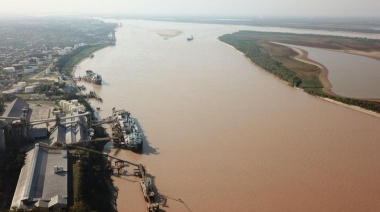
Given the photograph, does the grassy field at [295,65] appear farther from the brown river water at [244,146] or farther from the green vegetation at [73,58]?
the green vegetation at [73,58]

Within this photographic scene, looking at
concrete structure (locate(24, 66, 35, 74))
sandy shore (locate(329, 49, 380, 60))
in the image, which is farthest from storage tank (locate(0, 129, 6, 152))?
sandy shore (locate(329, 49, 380, 60))

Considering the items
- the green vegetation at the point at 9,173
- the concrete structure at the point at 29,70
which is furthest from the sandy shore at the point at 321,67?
the concrete structure at the point at 29,70

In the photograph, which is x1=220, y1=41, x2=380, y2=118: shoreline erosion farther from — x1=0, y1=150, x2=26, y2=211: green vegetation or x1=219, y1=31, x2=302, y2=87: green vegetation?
x1=0, y1=150, x2=26, y2=211: green vegetation

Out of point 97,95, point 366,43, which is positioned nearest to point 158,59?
point 97,95

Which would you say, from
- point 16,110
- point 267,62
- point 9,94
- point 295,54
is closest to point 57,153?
point 16,110

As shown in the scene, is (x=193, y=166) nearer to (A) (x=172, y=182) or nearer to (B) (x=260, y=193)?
(A) (x=172, y=182)

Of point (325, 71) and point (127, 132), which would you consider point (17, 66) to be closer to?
point (127, 132)

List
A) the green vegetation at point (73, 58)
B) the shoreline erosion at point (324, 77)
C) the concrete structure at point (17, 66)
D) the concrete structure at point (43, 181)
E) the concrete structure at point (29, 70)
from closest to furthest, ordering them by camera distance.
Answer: the concrete structure at point (43, 181), the shoreline erosion at point (324, 77), the concrete structure at point (29, 70), the concrete structure at point (17, 66), the green vegetation at point (73, 58)
